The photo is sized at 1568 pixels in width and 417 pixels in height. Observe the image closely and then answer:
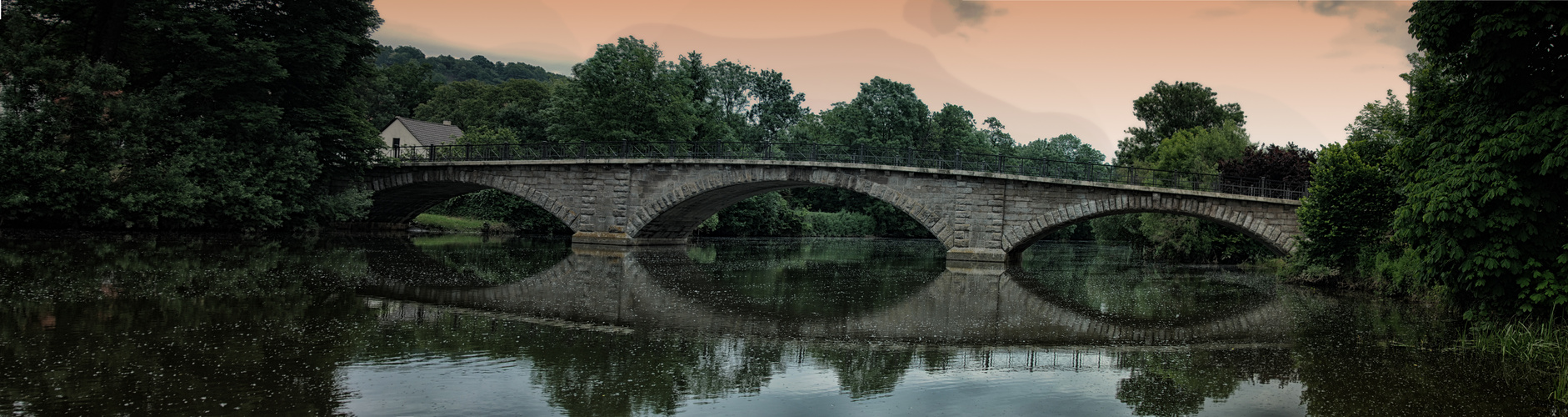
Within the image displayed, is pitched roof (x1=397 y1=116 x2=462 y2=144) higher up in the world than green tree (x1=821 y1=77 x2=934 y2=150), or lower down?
lower down

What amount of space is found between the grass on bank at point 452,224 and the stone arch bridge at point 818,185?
4433 mm

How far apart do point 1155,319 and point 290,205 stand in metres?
27.1

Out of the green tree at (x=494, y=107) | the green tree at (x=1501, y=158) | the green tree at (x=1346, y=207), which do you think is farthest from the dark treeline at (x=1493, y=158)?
the green tree at (x=494, y=107)

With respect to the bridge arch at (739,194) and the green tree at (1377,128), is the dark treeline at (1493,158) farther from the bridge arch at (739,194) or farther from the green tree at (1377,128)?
the bridge arch at (739,194)

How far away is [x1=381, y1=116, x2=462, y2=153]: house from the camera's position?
53.5m

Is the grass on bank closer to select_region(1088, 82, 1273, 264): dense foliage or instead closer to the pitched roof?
the pitched roof

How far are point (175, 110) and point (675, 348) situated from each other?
23602 millimetres

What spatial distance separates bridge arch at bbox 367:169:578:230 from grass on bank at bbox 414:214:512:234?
158 inches

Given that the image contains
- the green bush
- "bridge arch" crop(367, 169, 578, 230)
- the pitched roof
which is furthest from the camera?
the green bush

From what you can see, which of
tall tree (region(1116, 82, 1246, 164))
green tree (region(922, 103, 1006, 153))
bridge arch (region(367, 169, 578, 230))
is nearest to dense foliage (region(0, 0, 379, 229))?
bridge arch (region(367, 169, 578, 230))

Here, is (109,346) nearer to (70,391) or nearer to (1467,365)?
(70,391)

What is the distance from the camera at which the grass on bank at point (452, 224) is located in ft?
141

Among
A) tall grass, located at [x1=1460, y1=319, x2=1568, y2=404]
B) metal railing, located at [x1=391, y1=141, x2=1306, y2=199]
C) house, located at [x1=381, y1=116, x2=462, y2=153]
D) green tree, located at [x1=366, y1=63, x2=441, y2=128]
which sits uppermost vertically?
green tree, located at [x1=366, y1=63, x2=441, y2=128]

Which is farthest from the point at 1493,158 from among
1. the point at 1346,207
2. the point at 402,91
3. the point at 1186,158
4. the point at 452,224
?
the point at 402,91
